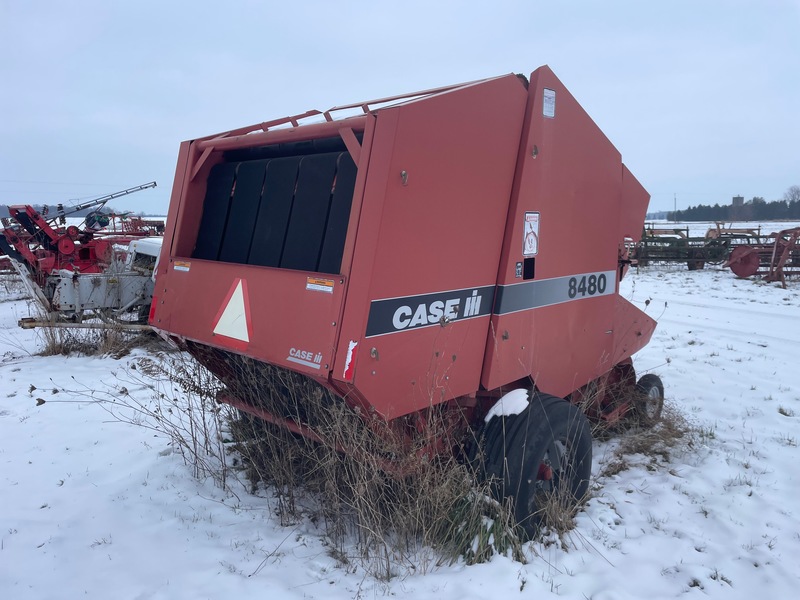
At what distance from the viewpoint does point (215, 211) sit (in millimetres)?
3738

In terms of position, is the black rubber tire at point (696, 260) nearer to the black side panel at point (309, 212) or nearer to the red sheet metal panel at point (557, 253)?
the red sheet metal panel at point (557, 253)

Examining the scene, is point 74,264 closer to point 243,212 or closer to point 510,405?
point 243,212

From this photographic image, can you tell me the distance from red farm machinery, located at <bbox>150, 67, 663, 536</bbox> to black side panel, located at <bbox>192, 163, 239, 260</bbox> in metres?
0.01

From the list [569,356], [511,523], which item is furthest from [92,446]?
[569,356]

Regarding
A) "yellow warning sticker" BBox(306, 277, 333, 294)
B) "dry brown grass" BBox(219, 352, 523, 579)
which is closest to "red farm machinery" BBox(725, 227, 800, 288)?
"dry brown grass" BBox(219, 352, 523, 579)

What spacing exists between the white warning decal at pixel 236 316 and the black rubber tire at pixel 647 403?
135 inches

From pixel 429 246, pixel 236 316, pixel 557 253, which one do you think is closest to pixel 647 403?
pixel 557 253

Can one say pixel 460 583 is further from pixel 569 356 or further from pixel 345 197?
pixel 345 197

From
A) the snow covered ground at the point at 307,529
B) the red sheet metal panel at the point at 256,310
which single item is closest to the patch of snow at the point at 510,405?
the snow covered ground at the point at 307,529

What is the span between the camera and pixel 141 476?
12.6 feet

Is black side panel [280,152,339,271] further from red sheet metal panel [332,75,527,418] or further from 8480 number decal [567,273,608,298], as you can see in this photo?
8480 number decal [567,273,608,298]

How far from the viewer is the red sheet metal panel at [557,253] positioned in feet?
10.6

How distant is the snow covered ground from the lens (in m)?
2.73

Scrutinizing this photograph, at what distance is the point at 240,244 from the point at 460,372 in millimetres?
1650
